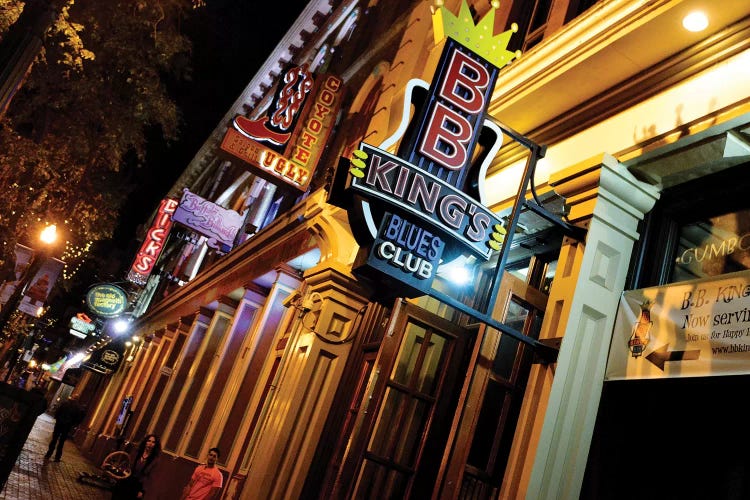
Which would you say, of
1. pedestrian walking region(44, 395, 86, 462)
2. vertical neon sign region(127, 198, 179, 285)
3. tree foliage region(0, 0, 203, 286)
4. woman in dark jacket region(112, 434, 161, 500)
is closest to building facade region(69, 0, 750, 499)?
woman in dark jacket region(112, 434, 161, 500)

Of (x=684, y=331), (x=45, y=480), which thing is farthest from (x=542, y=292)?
(x=45, y=480)

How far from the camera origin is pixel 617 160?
5.36 m

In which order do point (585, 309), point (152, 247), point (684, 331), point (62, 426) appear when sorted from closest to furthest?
point (684, 331), point (585, 309), point (62, 426), point (152, 247)

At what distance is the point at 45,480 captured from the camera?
12961 mm

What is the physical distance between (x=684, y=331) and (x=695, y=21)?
2392 mm

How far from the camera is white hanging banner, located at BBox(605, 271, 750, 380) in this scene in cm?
407

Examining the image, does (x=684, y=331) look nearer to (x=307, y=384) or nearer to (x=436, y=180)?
(x=436, y=180)

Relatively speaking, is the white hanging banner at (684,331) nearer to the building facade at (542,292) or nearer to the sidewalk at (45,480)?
the building facade at (542,292)

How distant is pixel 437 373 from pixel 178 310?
15.6m

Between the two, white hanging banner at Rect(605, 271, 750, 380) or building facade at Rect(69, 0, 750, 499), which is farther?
building facade at Rect(69, 0, 750, 499)

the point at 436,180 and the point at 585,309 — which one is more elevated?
the point at 436,180

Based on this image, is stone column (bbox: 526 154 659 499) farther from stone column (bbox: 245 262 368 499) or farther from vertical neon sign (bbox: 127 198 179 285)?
vertical neon sign (bbox: 127 198 179 285)

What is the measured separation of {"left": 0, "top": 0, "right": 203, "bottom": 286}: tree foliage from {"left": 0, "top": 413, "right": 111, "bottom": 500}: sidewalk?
5.34 metres

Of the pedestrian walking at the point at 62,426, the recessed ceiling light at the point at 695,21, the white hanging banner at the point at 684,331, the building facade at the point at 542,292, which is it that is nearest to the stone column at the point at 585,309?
the building facade at the point at 542,292
